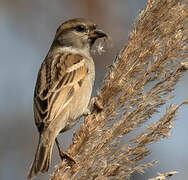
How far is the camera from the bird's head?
15.3ft

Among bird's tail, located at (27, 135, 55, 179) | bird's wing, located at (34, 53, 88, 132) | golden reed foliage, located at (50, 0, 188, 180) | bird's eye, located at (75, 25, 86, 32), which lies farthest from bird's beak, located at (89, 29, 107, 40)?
bird's tail, located at (27, 135, 55, 179)

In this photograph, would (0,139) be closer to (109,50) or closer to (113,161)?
(109,50)

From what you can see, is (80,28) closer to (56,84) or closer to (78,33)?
(78,33)

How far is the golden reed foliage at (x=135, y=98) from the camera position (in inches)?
106

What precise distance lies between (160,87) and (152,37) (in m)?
0.40

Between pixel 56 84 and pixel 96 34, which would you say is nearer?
pixel 56 84

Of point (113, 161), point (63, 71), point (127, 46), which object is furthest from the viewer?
point (63, 71)

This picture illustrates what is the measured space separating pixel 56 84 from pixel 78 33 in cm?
110

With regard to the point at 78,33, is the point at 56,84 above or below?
below

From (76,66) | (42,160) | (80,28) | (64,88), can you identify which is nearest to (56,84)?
(64,88)

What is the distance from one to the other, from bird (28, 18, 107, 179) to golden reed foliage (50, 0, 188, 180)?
0.26 metres

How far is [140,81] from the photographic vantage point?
295 cm

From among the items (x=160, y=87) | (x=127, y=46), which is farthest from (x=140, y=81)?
(x=127, y=46)

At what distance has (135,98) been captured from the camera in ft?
9.60
